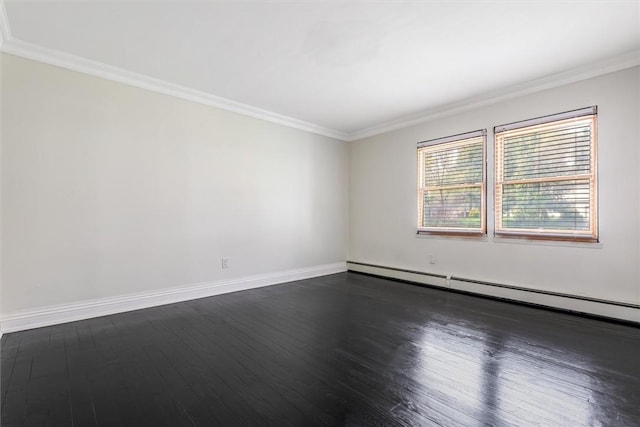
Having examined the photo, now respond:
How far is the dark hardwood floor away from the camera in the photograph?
5.26ft

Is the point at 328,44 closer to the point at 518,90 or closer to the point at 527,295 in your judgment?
the point at 518,90

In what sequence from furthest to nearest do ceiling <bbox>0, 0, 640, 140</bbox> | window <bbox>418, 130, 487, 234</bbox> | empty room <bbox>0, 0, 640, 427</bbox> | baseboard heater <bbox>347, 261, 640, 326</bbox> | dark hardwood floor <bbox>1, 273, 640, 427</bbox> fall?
window <bbox>418, 130, 487, 234</bbox> < baseboard heater <bbox>347, 261, 640, 326</bbox> < ceiling <bbox>0, 0, 640, 140</bbox> < empty room <bbox>0, 0, 640, 427</bbox> < dark hardwood floor <bbox>1, 273, 640, 427</bbox>

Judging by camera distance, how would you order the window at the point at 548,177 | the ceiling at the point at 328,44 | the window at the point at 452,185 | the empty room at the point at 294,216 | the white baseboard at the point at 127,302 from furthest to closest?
the window at the point at 452,185
the window at the point at 548,177
the white baseboard at the point at 127,302
the ceiling at the point at 328,44
the empty room at the point at 294,216

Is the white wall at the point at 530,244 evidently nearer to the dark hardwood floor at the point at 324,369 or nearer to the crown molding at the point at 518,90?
the crown molding at the point at 518,90

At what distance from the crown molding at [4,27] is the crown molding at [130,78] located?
0.04 m

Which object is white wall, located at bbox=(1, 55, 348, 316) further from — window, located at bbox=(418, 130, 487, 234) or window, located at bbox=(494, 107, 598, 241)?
window, located at bbox=(494, 107, 598, 241)

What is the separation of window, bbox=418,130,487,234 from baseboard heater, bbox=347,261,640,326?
0.68m

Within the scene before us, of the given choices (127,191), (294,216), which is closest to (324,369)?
(127,191)

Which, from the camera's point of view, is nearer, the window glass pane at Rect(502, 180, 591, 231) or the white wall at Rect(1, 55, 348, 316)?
the white wall at Rect(1, 55, 348, 316)

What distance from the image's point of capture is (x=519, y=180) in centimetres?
368

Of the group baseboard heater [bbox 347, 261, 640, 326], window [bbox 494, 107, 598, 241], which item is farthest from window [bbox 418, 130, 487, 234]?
baseboard heater [bbox 347, 261, 640, 326]

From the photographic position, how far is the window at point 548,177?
3.23 meters

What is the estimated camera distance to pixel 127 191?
334 cm

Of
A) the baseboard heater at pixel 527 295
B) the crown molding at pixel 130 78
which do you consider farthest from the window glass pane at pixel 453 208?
the crown molding at pixel 130 78
